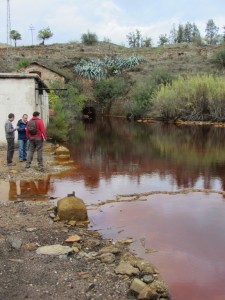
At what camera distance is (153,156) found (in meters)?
18.1

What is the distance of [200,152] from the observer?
64.1 feet

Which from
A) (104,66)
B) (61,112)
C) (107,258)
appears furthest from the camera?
(104,66)

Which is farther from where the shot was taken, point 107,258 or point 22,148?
point 22,148

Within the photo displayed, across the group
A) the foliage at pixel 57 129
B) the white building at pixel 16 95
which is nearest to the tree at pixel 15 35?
the foliage at pixel 57 129

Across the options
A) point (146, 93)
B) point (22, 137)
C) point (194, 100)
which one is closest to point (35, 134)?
point (22, 137)

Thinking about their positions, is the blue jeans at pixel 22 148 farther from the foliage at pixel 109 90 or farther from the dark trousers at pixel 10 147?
the foliage at pixel 109 90

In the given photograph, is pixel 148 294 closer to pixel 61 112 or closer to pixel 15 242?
pixel 15 242

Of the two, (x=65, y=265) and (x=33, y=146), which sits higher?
(x=33, y=146)

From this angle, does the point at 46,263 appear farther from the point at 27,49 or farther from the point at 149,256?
the point at 27,49

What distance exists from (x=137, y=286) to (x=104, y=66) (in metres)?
53.3

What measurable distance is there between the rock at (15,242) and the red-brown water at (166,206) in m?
1.73

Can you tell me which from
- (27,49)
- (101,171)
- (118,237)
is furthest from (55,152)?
(27,49)

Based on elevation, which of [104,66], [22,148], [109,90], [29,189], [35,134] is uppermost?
[104,66]

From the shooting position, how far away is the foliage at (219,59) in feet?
172
